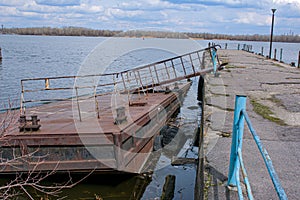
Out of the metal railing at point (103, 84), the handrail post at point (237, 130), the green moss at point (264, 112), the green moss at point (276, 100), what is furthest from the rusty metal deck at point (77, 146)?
the green moss at point (276, 100)

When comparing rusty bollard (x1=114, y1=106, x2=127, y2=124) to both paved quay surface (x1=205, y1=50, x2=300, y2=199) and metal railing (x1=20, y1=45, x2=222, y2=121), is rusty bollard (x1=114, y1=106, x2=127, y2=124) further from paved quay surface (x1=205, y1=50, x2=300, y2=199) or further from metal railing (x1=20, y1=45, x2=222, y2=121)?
paved quay surface (x1=205, y1=50, x2=300, y2=199)

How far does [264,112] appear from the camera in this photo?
7.01m

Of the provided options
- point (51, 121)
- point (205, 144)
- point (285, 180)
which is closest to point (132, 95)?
point (51, 121)

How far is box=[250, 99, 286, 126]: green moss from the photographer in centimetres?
634

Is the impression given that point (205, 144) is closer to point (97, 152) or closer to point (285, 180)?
point (285, 180)

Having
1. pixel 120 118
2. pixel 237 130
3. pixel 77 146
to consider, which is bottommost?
pixel 77 146

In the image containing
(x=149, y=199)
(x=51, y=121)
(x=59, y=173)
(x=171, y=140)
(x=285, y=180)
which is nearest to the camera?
(x=285, y=180)

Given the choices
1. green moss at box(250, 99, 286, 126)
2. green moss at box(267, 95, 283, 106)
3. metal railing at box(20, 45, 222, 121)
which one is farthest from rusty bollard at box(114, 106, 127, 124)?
green moss at box(267, 95, 283, 106)

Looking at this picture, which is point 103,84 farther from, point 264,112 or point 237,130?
point 237,130

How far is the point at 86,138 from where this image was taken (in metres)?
6.03

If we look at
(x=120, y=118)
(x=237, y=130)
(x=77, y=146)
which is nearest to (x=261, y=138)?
(x=237, y=130)

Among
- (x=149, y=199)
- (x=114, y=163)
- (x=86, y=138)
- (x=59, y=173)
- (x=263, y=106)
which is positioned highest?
(x=263, y=106)

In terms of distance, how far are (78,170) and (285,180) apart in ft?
12.8

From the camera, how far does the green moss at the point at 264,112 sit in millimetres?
6344
